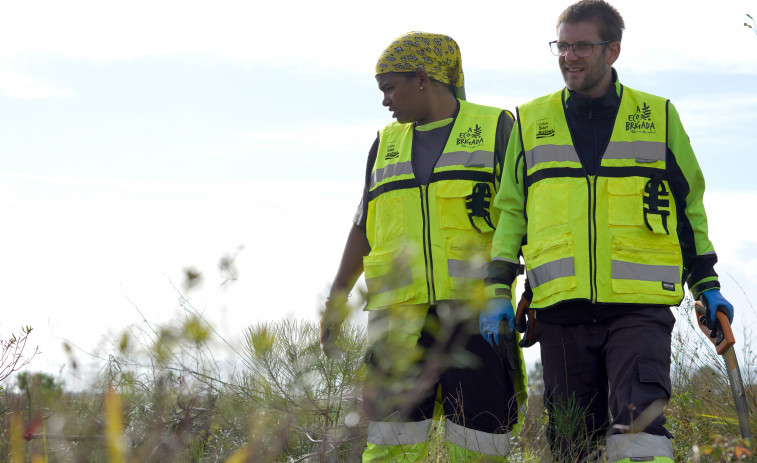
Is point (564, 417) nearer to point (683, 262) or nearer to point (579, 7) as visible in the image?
point (683, 262)

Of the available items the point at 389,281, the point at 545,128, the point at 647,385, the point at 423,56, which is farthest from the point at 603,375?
Result: the point at 389,281

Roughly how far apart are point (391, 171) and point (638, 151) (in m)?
1.17

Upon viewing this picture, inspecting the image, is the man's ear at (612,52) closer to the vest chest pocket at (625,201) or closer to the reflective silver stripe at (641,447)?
A: the vest chest pocket at (625,201)

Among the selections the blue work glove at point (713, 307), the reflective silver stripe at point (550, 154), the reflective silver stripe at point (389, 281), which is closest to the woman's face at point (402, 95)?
the reflective silver stripe at point (550, 154)

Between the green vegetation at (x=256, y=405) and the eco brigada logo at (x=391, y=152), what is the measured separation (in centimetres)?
129

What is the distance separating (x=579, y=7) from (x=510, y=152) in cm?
72

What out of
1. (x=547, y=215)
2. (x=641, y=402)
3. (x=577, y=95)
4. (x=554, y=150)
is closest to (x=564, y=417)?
(x=641, y=402)

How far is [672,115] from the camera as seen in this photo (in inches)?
152

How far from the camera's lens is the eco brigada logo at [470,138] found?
412 centimetres

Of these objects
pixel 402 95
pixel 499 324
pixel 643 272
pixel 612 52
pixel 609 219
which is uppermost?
pixel 612 52

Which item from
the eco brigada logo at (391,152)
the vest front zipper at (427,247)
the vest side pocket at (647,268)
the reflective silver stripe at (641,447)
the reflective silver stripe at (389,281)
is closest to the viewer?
the reflective silver stripe at (389,281)

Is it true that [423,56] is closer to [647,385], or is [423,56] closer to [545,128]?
[545,128]

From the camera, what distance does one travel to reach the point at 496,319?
3.72m

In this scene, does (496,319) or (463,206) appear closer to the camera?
(496,319)
